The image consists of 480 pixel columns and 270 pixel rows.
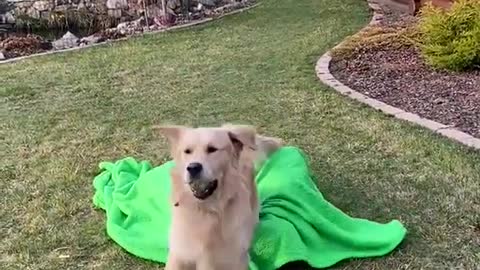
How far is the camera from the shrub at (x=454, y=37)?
5.87 metres

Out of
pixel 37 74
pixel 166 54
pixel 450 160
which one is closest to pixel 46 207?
pixel 450 160

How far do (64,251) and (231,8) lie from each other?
7.66m

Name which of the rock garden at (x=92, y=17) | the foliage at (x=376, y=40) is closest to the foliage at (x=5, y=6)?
the rock garden at (x=92, y=17)

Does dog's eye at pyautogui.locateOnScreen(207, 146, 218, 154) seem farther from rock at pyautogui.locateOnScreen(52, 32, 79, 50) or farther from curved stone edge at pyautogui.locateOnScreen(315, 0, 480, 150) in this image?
rock at pyautogui.locateOnScreen(52, 32, 79, 50)

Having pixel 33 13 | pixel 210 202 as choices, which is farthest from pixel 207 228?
pixel 33 13

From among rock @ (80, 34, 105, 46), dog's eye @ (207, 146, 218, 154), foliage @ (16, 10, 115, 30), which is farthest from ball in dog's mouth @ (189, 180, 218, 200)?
foliage @ (16, 10, 115, 30)

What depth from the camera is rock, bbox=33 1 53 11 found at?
438 inches

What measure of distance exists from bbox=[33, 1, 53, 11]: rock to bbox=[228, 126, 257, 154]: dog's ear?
910 centimetres

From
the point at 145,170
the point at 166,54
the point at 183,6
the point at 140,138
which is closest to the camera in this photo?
the point at 145,170

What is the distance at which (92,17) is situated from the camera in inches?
427

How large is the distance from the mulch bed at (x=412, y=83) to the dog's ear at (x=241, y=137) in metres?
2.26

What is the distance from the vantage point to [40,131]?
5113 millimetres

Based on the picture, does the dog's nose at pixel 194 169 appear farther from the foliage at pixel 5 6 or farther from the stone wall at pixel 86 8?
the foliage at pixel 5 6

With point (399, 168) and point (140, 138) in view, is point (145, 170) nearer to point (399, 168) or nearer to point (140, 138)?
point (140, 138)
